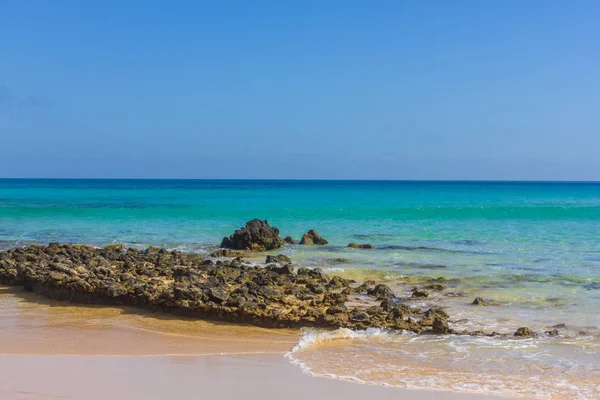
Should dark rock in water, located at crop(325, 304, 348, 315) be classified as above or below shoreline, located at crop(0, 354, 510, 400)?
above

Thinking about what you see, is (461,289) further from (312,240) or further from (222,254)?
(312,240)

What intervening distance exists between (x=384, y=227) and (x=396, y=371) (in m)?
25.2

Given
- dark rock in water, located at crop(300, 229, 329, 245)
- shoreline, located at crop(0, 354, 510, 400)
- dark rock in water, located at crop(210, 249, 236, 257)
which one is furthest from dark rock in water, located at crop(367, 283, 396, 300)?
dark rock in water, located at crop(300, 229, 329, 245)

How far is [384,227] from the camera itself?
33031 mm

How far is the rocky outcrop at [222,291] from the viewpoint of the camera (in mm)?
10781

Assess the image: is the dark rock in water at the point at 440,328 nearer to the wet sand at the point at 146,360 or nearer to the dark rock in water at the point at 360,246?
the wet sand at the point at 146,360

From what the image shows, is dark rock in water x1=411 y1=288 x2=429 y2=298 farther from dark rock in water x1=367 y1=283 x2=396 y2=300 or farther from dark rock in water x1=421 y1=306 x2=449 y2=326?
dark rock in water x1=421 y1=306 x2=449 y2=326

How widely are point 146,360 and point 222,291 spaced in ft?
11.4

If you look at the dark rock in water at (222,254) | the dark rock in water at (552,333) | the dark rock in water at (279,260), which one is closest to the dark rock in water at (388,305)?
the dark rock in water at (552,333)

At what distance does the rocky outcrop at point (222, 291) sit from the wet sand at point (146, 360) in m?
0.37

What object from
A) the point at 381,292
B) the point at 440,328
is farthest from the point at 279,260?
the point at 440,328

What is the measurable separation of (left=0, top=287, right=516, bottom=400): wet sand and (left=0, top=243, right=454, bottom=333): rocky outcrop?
0.37 meters

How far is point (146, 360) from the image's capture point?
26.8 feet

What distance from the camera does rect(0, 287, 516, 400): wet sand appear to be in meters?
6.91
